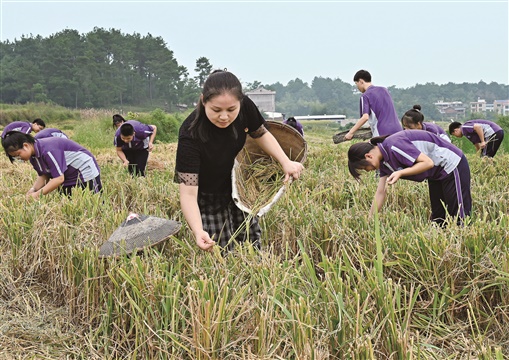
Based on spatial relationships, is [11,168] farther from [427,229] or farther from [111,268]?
[427,229]

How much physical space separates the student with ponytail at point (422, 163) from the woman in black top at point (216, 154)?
84cm

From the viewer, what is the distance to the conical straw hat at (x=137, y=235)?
238 cm

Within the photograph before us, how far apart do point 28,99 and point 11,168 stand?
130ft

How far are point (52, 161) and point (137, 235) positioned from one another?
75.8 inches

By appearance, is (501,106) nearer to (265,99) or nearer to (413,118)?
(265,99)

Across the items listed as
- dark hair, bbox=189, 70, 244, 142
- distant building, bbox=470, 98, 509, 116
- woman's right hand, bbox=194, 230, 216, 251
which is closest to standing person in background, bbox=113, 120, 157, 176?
dark hair, bbox=189, 70, 244, 142

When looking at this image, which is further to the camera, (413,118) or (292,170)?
(413,118)

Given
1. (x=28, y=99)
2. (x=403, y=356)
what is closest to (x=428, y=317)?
(x=403, y=356)

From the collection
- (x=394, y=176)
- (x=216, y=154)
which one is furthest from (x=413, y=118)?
(x=216, y=154)

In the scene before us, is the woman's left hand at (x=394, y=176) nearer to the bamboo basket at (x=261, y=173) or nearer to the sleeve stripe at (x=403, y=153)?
the sleeve stripe at (x=403, y=153)

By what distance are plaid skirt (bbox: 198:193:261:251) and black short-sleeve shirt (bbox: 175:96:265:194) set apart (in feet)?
0.27

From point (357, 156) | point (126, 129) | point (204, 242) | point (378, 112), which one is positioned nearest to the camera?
point (204, 242)

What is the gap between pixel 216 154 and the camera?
260cm

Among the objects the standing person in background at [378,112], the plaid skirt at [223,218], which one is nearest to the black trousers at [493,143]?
the standing person in background at [378,112]
